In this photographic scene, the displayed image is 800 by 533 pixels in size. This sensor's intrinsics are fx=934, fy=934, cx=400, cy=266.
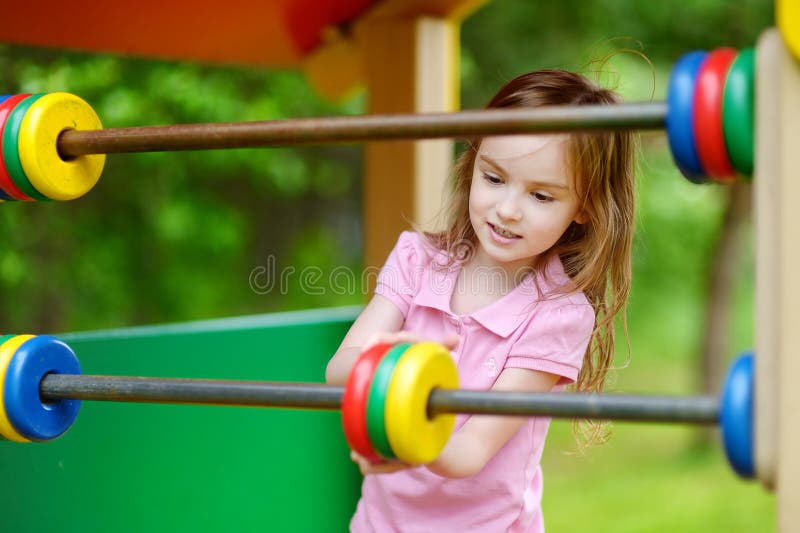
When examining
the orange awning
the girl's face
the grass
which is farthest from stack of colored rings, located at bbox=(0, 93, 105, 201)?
the grass

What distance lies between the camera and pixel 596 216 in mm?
1225

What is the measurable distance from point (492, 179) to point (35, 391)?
601 millimetres

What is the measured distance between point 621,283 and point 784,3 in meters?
0.57

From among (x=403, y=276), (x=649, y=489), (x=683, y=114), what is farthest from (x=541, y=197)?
(x=649, y=489)

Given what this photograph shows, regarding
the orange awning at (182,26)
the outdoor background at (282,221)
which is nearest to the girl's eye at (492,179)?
the orange awning at (182,26)

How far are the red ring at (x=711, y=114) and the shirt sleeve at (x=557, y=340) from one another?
39 cm

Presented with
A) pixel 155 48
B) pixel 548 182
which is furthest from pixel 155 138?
pixel 155 48

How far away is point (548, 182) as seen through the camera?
1.14 m

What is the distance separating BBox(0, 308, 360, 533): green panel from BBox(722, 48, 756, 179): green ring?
1.15 meters

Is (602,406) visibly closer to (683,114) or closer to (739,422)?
(739,422)

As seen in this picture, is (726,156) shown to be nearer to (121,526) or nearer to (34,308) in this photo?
(121,526)

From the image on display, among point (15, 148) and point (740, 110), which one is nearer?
point (740, 110)

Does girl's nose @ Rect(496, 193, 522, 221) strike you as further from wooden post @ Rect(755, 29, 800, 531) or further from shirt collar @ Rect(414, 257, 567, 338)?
wooden post @ Rect(755, 29, 800, 531)

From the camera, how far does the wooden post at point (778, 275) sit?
75 centimetres
